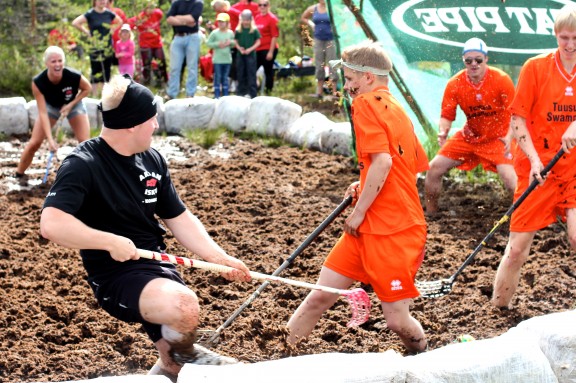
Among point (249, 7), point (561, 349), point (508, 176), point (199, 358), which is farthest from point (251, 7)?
point (561, 349)

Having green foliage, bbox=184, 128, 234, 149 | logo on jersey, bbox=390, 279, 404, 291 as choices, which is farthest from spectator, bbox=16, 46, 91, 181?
logo on jersey, bbox=390, 279, 404, 291

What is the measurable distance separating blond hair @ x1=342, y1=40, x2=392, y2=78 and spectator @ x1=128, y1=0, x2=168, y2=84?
10.8 m

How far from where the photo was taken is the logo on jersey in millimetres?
5098

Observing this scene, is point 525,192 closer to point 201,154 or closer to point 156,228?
point 156,228

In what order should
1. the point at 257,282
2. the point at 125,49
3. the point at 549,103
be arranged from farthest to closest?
the point at 125,49 < the point at 257,282 < the point at 549,103

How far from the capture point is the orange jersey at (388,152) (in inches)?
199

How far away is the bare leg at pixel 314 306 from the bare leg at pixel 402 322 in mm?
306

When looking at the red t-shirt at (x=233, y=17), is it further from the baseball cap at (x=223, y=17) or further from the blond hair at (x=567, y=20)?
the blond hair at (x=567, y=20)

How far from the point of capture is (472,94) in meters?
8.43

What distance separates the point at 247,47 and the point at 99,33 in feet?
7.68

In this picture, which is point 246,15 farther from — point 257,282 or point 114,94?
point 114,94

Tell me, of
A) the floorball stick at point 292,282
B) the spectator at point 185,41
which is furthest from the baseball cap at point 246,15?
the floorball stick at point 292,282

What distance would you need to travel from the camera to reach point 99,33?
15062 millimetres

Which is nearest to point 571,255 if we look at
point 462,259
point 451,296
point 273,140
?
point 462,259
